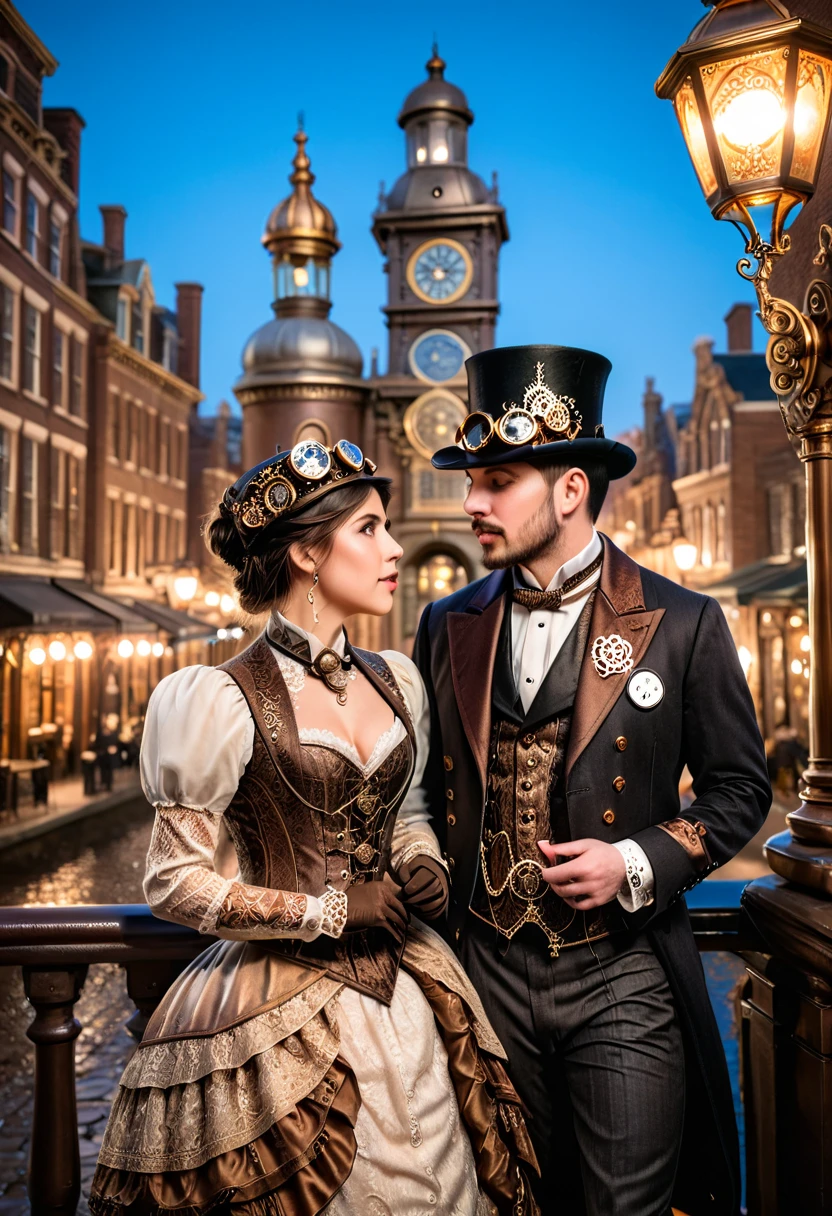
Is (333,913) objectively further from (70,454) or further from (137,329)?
(137,329)

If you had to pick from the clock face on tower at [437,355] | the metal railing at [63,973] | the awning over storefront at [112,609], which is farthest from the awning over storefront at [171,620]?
the metal railing at [63,973]

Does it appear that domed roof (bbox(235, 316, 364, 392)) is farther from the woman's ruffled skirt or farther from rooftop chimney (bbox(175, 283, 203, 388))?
the woman's ruffled skirt

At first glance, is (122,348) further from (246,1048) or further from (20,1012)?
(246,1048)

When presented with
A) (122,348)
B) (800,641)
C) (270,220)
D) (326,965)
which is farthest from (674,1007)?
(270,220)

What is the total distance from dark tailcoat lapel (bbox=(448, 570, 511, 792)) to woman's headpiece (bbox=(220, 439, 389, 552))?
0.50m

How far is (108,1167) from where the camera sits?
2012mm

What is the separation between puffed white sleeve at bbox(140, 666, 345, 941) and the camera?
201 centimetres

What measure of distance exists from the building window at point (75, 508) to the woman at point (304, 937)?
19.7 meters

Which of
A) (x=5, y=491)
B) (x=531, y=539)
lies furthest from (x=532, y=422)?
(x=5, y=491)

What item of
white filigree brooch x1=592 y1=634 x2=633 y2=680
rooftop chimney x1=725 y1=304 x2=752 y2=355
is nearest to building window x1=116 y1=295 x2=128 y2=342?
rooftop chimney x1=725 y1=304 x2=752 y2=355

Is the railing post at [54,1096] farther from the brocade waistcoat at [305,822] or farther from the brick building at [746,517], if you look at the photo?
the brick building at [746,517]

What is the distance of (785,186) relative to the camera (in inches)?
95.7

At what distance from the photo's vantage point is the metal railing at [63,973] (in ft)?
8.38

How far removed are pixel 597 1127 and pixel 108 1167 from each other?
41.4 inches
